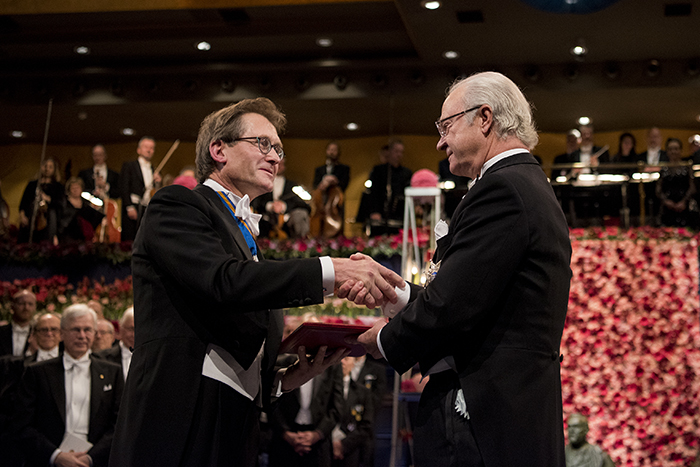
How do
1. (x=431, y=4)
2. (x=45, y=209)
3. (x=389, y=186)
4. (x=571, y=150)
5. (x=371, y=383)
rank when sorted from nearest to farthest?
(x=371, y=383) → (x=431, y=4) → (x=45, y=209) → (x=571, y=150) → (x=389, y=186)

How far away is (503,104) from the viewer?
2174 mm

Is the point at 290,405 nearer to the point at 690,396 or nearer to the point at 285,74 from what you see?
the point at 690,396

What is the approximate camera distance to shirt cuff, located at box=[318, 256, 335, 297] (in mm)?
2180

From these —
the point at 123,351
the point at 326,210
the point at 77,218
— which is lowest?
the point at 123,351

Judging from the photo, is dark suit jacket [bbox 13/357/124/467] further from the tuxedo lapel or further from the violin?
the violin

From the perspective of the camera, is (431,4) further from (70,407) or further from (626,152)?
(70,407)

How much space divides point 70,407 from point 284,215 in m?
5.12

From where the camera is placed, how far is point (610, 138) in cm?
1258

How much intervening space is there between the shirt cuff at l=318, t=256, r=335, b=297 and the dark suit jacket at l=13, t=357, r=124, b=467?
305cm

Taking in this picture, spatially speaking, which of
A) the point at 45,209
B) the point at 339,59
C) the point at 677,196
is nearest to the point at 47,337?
the point at 45,209

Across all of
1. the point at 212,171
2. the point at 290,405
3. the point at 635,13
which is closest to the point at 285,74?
the point at 635,13

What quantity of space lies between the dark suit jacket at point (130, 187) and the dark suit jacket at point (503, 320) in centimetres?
769

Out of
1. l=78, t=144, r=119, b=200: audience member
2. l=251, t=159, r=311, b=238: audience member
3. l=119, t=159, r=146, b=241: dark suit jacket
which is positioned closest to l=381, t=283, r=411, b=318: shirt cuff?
l=251, t=159, r=311, b=238: audience member

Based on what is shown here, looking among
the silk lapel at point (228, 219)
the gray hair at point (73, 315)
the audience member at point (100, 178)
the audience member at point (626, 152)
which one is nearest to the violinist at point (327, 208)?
the audience member at point (100, 178)
